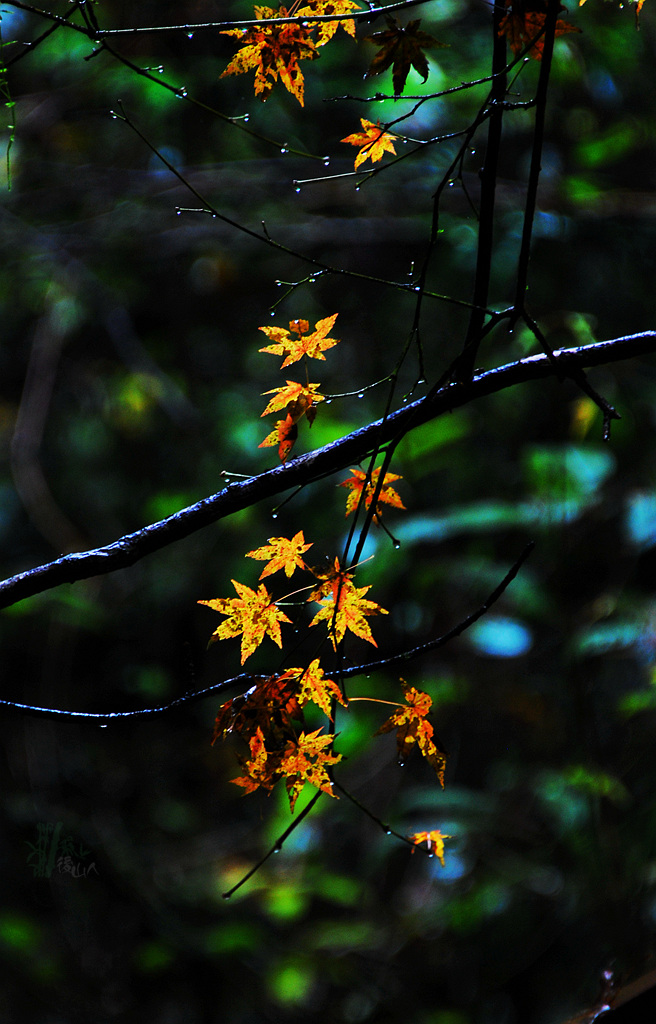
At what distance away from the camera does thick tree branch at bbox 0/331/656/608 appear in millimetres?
474

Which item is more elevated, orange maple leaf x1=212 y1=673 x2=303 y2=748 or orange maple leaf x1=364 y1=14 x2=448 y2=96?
orange maple leaf x1=364 y1=14 x2=448 y2=96

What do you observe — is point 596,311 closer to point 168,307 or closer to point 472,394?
point 168,307

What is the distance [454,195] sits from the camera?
5.29 ft

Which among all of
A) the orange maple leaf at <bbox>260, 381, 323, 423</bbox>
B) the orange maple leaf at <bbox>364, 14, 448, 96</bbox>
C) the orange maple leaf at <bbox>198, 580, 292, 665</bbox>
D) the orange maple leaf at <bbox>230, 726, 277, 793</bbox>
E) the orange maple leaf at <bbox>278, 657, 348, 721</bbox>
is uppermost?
the orange maple leaf at <bbox>364, 14, 448, 96</bbox>

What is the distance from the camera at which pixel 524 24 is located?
0.45 metres

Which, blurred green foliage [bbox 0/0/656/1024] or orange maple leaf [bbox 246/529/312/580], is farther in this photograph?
blurred green foliage [bbox 0/0/656/1024]

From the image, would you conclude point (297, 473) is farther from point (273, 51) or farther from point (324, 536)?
point (324, 536)

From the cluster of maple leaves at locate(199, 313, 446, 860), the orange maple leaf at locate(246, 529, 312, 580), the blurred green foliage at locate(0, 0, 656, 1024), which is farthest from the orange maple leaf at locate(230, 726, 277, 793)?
the blurred green foliage at locate(0, 0, 656, 1024)

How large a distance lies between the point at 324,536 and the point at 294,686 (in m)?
1.03

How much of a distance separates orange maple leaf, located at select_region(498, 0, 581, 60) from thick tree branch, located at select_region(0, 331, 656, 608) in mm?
198

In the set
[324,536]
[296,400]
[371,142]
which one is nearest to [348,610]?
[296,400]

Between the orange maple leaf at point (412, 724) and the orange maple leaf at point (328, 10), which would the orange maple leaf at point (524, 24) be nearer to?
the orange maple leaf at point (328, 10)

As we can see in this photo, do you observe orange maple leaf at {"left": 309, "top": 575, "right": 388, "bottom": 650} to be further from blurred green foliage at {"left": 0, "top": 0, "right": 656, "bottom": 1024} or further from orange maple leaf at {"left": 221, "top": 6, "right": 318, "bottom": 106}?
blurred green foliage at {"left": 0, "top": 0, "right": 656, "bottom": 1024}

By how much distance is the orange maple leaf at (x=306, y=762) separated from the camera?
0.47 metres
